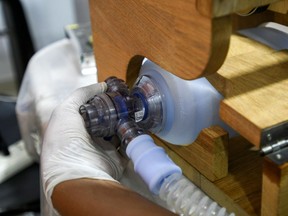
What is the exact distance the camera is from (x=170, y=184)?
1.35 ft

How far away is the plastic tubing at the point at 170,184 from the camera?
1.34ft

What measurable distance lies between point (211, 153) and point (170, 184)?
58 millimetres

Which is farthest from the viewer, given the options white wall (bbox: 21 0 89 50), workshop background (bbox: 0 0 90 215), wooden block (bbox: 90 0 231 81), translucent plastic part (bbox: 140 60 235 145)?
white wall (bbox: 21 0 89 50)

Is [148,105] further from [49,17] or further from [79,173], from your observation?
[49,17]

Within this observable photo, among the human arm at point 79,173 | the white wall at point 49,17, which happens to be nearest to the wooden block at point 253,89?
the human arm at point 79,173

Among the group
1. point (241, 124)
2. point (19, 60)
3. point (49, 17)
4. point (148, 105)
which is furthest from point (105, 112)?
point (49, 17)

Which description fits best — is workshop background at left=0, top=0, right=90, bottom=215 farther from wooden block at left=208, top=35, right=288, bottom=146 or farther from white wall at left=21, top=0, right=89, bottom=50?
wooden block at left=208, top=35, right=288, bottom=146

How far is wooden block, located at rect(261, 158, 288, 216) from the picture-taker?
1.19 feet

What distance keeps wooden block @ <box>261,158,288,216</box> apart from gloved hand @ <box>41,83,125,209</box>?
148 millimetres

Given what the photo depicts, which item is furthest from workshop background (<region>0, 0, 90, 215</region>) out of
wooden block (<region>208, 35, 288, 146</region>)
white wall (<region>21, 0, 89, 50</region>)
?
wooden block (<region>208, 35, 288, 146</region>)

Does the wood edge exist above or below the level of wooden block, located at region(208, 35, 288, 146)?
below

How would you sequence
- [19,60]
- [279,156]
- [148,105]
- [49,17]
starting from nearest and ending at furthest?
[279,156] → [148,105] → [19,60] → [49,17]

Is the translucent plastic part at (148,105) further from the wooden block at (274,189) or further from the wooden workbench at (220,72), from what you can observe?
the wooden block at (274,189)

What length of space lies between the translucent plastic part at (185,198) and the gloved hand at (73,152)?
0.19 ft
